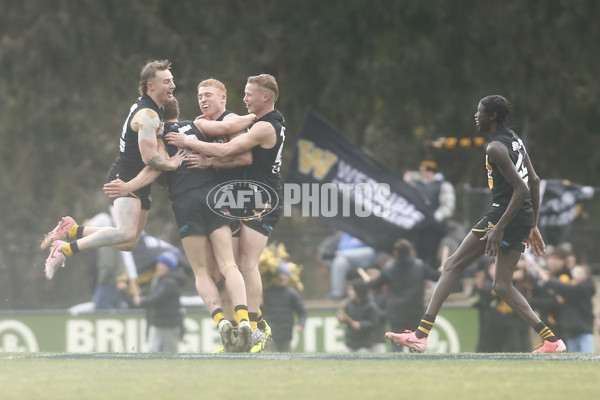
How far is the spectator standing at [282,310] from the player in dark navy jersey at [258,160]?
238 inches

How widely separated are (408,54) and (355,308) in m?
9.14

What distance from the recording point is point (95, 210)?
27875 millimetres

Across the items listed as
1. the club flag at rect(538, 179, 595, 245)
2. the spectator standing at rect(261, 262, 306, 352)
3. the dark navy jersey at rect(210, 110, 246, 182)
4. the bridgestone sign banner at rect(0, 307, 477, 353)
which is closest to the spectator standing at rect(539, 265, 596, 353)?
the bridgestone sign banner at rect(0, 307, 477, 353)

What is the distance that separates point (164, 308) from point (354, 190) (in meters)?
3.25

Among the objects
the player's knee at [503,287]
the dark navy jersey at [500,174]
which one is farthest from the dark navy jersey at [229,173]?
the player's knee at [503,287]

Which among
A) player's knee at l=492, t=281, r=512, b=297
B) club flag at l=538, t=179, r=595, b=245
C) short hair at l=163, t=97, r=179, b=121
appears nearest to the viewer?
player's knee at l=492, t=281, r=512, b=297

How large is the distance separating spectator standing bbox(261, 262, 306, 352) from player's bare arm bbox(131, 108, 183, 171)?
664 centimetres

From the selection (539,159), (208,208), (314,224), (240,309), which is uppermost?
(539,159)

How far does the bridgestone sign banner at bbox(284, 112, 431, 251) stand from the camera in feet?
56.2

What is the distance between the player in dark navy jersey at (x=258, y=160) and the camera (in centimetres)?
1069

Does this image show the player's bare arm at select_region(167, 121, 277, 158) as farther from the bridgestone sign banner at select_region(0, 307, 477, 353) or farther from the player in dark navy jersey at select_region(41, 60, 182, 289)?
the bridgestone sign banner at select_region(0, 307, 477, 353)

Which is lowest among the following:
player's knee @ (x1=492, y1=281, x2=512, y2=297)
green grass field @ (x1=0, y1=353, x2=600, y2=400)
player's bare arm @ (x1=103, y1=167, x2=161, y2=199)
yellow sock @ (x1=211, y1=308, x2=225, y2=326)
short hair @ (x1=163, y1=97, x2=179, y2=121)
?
green grass field @ (x1=0, y1=353, x2=600, y2=400)

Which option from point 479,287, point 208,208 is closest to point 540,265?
point 479,287

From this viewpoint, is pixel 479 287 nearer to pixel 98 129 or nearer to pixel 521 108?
pixel 521 108
